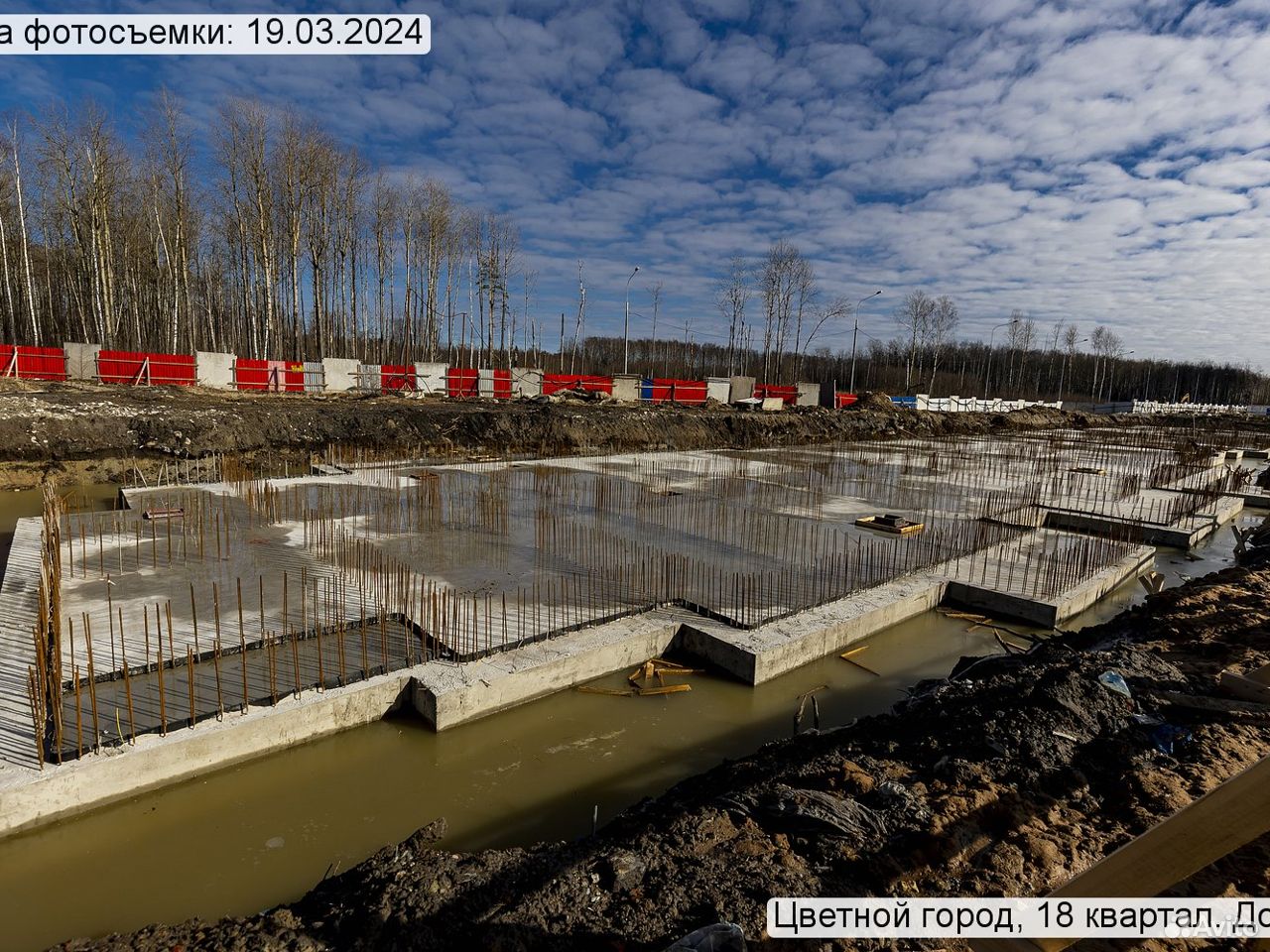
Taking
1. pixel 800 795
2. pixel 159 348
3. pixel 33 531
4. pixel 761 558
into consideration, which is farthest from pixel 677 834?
pixel 159 348

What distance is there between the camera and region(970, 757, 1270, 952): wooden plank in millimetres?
1818

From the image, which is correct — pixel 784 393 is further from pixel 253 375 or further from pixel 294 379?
pixel 253 375

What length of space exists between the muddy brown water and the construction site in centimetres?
7

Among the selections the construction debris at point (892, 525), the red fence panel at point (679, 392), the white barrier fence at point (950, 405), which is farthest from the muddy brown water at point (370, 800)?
the white barrier fence at point (950, 405)

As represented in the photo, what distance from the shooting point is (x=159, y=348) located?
3416 centimetres

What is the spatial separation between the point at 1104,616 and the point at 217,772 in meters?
8.49

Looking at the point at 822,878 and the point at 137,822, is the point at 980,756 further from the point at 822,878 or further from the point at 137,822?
the point at 137,822

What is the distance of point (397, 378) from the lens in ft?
88.0

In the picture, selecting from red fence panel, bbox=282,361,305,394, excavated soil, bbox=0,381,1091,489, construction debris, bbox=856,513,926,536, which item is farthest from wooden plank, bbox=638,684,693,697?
red fence panel, bbox=282,361,305,394

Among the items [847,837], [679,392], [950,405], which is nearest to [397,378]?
[679,392]

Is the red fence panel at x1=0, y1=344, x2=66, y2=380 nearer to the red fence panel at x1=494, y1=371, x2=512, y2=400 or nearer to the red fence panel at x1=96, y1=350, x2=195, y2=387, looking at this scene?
the red fence panel at x1=96, y1=350, x2=195, y2=387

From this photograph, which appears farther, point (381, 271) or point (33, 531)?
point (381, 271)

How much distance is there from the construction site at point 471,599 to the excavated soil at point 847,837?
790 millimetres

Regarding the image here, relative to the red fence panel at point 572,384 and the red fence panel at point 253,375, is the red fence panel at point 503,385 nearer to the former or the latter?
the red fence panel at point 572,384
